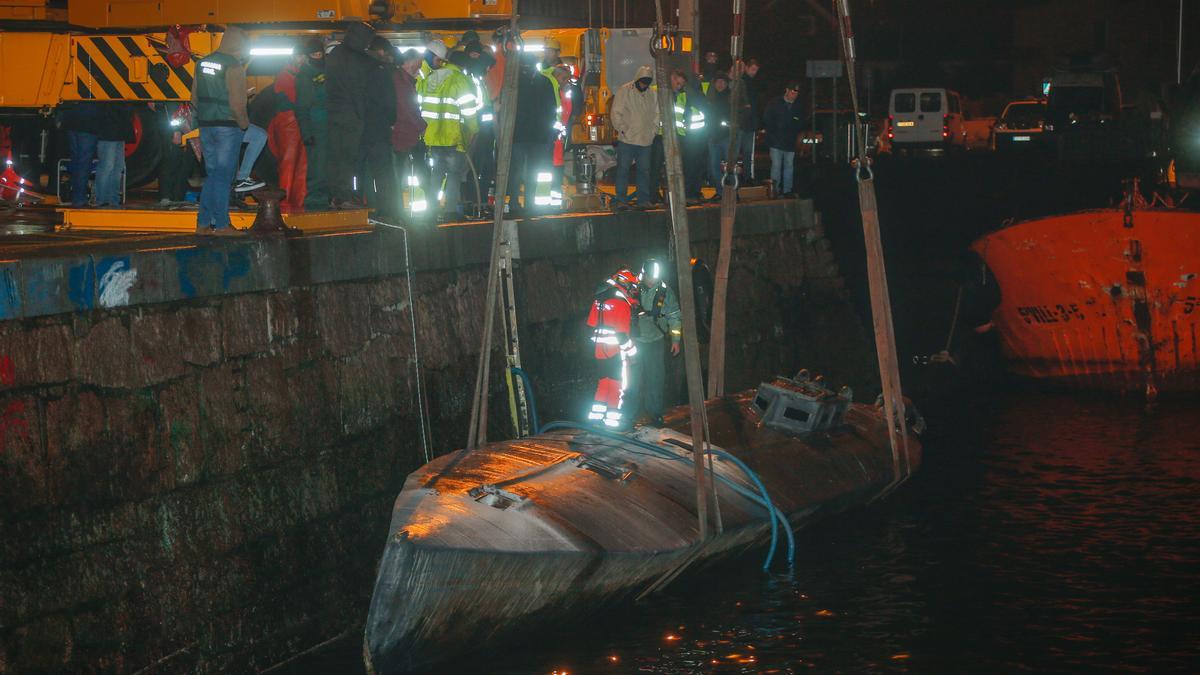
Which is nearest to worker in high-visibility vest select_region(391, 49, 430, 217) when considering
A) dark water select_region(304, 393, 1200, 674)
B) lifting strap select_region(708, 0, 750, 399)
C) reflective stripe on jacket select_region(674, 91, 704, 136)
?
lifting strap select_region(708, 0, 750, 399)

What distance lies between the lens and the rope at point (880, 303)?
11.1 metres

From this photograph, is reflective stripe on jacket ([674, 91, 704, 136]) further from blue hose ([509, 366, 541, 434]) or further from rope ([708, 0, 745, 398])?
blue hose ([509, 366, 541, 434])

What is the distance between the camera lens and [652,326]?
1220cm

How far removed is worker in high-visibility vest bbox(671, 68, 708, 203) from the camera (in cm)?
1611

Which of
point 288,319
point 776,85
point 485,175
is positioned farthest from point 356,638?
point 776,85

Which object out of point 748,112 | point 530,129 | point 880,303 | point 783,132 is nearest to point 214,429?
point 880,303

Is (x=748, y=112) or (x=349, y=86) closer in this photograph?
(x=349, y=86)

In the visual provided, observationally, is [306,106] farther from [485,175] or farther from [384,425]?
[384,425]

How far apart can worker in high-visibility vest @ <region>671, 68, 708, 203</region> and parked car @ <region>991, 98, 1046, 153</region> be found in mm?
18482

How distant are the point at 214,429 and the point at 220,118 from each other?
9.72ft

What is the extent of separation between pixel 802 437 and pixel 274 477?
424 centimetres

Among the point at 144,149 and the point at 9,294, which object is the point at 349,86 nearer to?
the point at 144,149

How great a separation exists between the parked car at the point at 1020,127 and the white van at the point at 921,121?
132 cm

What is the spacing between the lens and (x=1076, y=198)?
82.1ft
